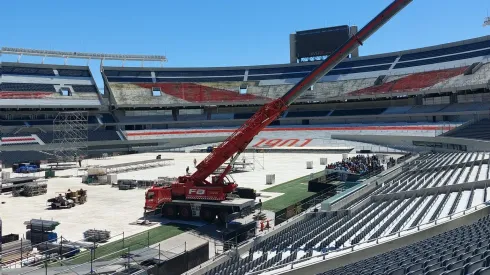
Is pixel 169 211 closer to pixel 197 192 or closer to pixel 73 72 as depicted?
Answer: pixel 197 192

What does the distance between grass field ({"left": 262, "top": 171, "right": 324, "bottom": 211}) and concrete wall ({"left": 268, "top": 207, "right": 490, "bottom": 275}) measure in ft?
35.3

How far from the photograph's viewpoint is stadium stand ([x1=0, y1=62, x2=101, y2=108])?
64.0 m

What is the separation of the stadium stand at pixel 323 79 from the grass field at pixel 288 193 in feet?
124

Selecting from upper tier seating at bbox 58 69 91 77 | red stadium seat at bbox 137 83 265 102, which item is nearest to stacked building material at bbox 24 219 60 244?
red stadium seat at bbox 137 83 265 102

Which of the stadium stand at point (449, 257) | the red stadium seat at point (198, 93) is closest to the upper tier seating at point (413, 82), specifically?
the red stadium seat at point (198, 93)

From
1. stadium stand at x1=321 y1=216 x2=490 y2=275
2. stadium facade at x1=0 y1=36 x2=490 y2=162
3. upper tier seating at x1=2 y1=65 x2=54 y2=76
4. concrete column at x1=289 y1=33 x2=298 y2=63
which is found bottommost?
stadium stand at x1=321 y1=216 x2=490 y2=275

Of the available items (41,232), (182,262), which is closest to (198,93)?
(41,232)

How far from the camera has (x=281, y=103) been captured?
18.7 meters

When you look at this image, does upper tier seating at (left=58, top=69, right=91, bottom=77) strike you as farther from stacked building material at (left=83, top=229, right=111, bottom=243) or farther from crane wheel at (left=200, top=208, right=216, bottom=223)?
stacked building material at (left=83, top=229, right=111, bottom=243)

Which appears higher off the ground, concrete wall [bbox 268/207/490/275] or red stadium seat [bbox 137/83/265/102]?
→ red stadium seat [bbox 137/83/265/102]

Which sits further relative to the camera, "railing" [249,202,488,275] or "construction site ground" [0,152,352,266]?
"construction site ground" [0,152,352,266]

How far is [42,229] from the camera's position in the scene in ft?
52.2

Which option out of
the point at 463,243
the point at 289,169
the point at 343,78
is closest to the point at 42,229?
the point at 463,243

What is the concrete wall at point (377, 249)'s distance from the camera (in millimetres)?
10500
